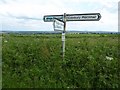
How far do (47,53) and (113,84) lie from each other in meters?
3.57

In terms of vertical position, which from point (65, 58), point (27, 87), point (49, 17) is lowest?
point (27, 87)

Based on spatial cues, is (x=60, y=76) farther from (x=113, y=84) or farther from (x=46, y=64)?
(x=113, y=84)

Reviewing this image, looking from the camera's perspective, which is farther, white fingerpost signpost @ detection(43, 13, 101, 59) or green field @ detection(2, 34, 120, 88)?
white fingerpost signpost @ detection(43, 13, 101, 59)

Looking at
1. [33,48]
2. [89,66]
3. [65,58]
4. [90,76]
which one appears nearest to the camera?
[90,76]

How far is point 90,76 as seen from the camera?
25.9 ft

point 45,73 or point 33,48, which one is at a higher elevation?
point 33,48

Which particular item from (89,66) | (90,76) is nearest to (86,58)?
(89,66)

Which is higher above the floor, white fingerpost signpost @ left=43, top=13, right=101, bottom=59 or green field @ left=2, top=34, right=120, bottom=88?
white fingerpost signpost @ left=43, top=13, right=101, bottom=59

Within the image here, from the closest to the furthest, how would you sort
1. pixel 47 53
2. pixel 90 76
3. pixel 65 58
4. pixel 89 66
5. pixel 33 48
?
pixel 90 76 → pixel 89 66 → pixel 65 58 → pixel 47 53 → pixel 33 48

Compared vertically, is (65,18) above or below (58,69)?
above

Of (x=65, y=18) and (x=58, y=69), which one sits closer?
(x=58, y=69)

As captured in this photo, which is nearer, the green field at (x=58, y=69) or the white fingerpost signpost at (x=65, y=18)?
the green field at (x=58, y=69)

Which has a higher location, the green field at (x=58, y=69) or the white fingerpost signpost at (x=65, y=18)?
the white fingerpost signpost at (x=65, y=18)

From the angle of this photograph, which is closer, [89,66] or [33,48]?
[89,66]
